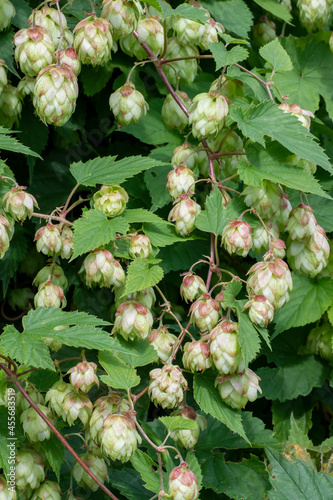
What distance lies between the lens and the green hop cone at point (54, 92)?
5.30ft

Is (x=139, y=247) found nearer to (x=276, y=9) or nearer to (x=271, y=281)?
(x=271, y=281)

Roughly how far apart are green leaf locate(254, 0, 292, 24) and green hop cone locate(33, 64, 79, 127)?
39.8 inches

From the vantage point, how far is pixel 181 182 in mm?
1758

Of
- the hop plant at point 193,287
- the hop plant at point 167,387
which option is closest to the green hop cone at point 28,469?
the hop plant at point 167,387

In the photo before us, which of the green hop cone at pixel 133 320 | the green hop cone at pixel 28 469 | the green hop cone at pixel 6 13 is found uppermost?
the green hop cone at pixel 6 13

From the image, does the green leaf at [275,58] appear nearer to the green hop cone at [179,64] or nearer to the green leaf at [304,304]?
the green hop cone at [179,64]

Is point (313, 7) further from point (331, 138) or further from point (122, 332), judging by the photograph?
point (122, 332)

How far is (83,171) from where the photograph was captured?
1.78 meters

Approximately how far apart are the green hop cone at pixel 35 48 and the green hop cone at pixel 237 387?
3.19 ft

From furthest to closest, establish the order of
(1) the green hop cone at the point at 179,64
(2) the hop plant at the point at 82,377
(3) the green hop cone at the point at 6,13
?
(1) the green hop cone at the point at 179,64 < (3) the green hop cone at the point at 6,13 < (2) the hop plant at the point at 82,377

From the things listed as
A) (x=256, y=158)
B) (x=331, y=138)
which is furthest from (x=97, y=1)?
(x=331, y=138)

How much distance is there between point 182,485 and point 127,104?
108cm

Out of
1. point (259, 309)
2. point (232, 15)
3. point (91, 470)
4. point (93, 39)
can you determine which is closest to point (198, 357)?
point (259, 309)

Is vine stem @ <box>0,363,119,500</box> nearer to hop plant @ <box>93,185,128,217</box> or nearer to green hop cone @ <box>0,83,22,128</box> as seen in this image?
hop plant @ <box>93,185,128,217</box>
